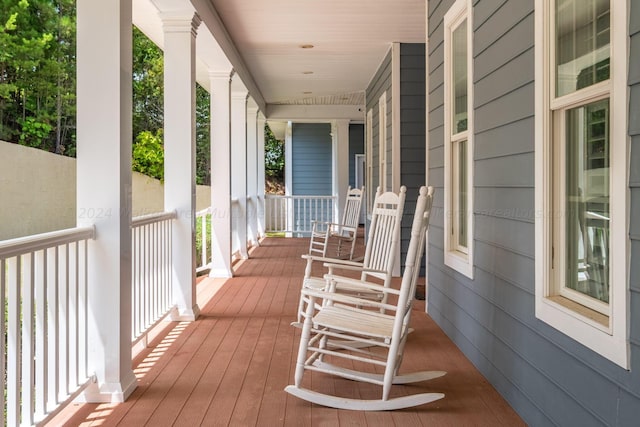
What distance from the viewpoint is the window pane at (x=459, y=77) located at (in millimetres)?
3842

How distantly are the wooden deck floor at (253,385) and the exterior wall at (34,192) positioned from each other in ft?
6.70

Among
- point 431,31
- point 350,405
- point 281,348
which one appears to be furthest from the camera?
point 431,31

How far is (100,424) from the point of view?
2.63 meters

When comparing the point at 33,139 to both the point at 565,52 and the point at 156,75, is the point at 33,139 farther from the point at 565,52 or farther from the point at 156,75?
the point at 156,75

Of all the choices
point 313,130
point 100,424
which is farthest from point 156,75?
point 100,424

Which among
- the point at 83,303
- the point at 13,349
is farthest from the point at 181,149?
the point at 13,349

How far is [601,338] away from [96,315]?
223cm

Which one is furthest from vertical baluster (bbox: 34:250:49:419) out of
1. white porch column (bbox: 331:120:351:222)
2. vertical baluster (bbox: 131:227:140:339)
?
white porch column (bbox: 331:120:351:222)

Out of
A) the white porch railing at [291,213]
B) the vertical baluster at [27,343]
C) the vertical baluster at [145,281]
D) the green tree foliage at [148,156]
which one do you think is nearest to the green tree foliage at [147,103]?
the green tree foliage at [148,156]

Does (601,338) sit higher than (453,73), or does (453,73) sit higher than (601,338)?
(453,73)

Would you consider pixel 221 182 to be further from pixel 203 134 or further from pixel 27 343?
pixel 203 134

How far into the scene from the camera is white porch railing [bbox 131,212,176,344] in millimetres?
3705

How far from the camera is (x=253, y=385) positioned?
3.16 meters

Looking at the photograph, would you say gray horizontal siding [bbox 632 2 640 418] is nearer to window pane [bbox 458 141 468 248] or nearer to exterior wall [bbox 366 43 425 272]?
window pane [bbox 458 141 468 248]
